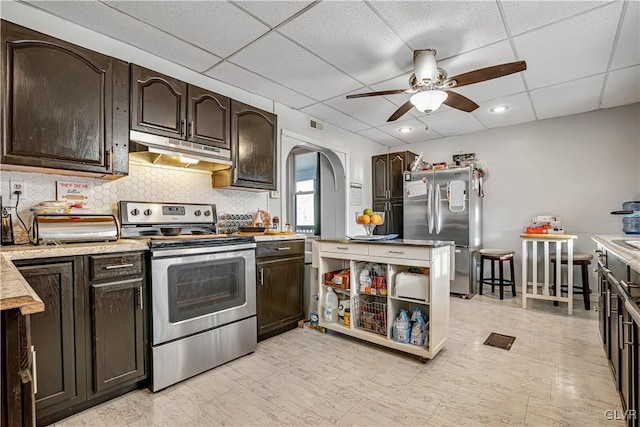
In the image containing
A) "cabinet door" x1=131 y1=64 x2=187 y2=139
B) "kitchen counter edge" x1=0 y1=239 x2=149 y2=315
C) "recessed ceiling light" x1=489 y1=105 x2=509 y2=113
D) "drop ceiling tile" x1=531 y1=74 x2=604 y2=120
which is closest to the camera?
"kitchen counter edge" x1=0 y1=239 x2=149 y2=315

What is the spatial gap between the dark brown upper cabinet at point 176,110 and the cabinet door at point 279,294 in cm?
121

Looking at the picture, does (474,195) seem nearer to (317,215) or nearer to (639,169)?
(639,169)

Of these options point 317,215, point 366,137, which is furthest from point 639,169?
point 317,215

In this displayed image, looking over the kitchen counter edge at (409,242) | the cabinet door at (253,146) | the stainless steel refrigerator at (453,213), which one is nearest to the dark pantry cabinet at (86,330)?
the cabinet door at (253,146)

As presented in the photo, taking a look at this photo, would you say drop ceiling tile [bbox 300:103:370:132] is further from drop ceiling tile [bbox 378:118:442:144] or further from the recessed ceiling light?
the recessed ceiling light

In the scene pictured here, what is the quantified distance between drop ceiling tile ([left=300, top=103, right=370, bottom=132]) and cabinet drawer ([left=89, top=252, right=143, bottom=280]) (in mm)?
2665

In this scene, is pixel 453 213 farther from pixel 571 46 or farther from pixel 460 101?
pixel 571 46

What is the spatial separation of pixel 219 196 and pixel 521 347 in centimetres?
305

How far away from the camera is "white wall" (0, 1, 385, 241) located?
2.05m

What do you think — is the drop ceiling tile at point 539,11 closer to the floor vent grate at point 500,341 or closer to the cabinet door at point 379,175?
the floor vent grate at point 500,341

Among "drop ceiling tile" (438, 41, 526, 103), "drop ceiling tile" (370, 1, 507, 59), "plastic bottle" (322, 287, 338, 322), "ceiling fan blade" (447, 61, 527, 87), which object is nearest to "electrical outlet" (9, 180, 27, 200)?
"plastic bottle" (322, 287, 338, 322)

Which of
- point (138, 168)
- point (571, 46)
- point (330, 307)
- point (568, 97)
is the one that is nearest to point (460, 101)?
point (571, 46)

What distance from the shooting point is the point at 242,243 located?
2531mm

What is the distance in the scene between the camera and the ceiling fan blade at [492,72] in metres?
2.07
